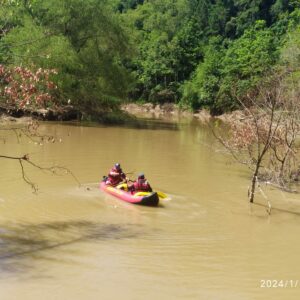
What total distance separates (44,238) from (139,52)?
1285 inches

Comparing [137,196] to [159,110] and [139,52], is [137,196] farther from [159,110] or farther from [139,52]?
[159,110]

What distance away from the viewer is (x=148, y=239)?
34.9 ft

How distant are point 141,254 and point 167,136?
21622mm

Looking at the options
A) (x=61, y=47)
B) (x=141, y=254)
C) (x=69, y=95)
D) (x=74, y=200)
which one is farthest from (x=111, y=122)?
(x=141, y=254)

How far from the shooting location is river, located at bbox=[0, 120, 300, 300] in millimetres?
8078

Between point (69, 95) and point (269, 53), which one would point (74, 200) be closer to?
point (69, 95)

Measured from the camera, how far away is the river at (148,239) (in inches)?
318

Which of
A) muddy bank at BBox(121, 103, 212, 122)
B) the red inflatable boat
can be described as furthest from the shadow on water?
muddy bank at BBox(121, 103, 212, 122)

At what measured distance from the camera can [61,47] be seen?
107ft
